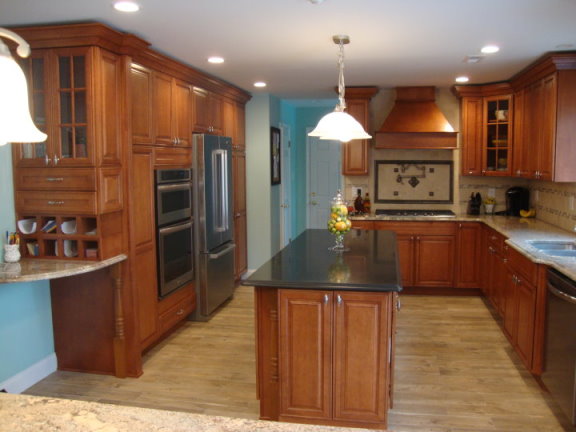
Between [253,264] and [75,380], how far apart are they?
328cm

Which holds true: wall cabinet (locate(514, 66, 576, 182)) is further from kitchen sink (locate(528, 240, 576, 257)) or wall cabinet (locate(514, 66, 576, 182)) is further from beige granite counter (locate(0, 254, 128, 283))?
beige granite counter (locate(0, 254, 128, 283))

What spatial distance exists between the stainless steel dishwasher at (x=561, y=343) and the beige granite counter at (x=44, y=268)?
2.81m

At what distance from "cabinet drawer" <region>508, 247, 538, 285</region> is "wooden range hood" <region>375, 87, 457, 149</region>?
205 cm

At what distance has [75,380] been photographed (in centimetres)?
358

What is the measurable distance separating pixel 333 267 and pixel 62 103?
202cm

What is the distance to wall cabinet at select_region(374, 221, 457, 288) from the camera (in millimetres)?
5660

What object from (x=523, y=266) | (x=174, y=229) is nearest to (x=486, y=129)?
(x=523, y=266)

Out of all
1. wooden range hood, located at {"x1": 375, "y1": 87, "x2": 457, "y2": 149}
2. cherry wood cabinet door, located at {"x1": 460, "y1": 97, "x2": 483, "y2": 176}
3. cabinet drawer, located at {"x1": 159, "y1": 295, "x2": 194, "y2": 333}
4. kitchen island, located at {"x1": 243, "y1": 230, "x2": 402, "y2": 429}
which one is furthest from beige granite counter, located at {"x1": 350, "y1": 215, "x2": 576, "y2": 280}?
cabinet drawer, located at {"x1": 159, "y1": 295, "x2": 194, "y2": 333}

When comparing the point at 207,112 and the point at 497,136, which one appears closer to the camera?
the point at 207,112

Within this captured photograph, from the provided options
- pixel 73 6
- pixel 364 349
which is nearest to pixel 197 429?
pixel 364 349

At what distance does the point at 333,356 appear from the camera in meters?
2.80

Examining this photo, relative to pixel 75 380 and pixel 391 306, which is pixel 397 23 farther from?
pixel 75 380

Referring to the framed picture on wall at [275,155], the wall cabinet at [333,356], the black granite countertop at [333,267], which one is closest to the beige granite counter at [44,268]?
the black granite countertop at [333,267]

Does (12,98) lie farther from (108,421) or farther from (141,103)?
(141,103)
